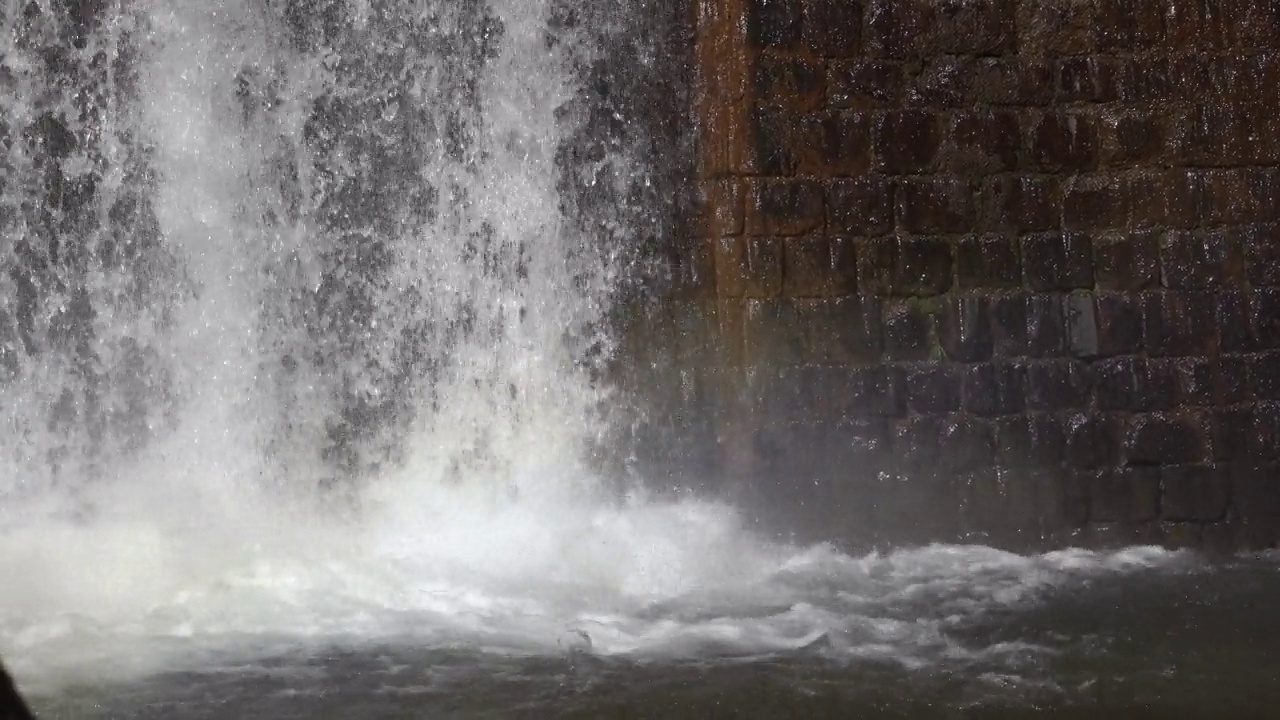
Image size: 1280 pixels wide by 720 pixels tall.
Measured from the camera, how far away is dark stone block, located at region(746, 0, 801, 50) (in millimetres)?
5887

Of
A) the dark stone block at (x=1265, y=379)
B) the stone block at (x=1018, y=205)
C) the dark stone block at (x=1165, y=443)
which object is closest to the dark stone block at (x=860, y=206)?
the stone block at (x=1018, y=205)

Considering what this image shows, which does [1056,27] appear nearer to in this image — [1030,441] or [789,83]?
[789,83]

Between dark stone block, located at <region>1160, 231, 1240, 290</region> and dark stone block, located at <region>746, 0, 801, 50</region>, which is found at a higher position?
dark stone block, located at <region>746, 0, 801, 50</region>

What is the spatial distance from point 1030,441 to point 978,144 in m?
1.42

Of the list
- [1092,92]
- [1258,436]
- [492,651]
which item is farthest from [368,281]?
[1258,436]

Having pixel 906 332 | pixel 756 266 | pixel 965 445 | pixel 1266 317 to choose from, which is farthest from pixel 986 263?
pixel 1266 317

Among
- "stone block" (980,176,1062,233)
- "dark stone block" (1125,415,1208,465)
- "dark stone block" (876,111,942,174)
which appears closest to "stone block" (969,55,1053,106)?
"dark stone block" (876,111,942,174)

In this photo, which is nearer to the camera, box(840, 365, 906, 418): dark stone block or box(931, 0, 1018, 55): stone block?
box(840, 365, 906, 418): dark stone block

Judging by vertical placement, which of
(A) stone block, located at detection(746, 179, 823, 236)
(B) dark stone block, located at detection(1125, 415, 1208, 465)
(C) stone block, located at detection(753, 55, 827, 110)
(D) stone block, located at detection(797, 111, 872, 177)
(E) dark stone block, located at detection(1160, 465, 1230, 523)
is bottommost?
(E) dark stone block, located at detection(1160, 465, 1230, 523)

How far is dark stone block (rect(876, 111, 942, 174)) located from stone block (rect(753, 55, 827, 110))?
13.4 inches

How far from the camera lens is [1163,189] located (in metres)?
5.93

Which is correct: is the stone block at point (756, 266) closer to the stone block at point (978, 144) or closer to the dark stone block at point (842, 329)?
the dark stone block at point (842, 329)

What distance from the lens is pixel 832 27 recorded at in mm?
5934

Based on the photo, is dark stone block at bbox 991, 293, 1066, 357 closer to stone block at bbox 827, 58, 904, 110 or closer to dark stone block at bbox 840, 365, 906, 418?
dark stone block at bbox 840, 365, 906, 418
